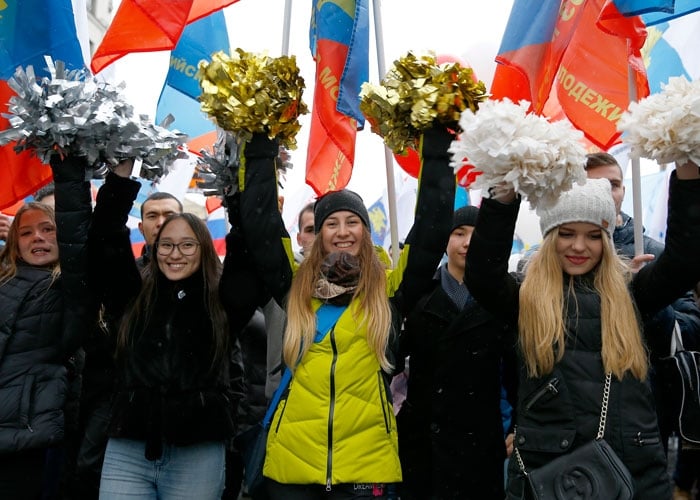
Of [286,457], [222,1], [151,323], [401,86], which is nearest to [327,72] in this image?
[222,1]

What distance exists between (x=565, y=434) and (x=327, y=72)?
3.20 m

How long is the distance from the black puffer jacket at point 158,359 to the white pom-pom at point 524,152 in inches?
67.0

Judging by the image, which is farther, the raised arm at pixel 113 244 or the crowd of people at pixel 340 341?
the raised arm at pixel 113 244

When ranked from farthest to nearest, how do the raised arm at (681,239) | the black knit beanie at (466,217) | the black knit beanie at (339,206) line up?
the black knit beanie at (466,217), the black knit beanie at (339,206), the raised arm at (681,239)

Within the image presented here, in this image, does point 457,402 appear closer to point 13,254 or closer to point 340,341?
point 340,341

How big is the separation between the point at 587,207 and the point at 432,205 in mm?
665

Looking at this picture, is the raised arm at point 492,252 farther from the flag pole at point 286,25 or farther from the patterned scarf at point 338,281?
the flag pole at point 286,25

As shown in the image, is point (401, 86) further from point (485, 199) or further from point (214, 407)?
point (214, 407)

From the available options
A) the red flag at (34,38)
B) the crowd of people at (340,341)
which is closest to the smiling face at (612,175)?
the crowd of people at (340,341)

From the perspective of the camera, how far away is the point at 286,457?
338cm

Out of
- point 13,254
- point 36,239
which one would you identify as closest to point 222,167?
point 36,239

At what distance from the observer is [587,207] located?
3.33 meters

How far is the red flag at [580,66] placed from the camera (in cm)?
516

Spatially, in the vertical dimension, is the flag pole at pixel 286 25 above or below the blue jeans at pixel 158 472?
above
